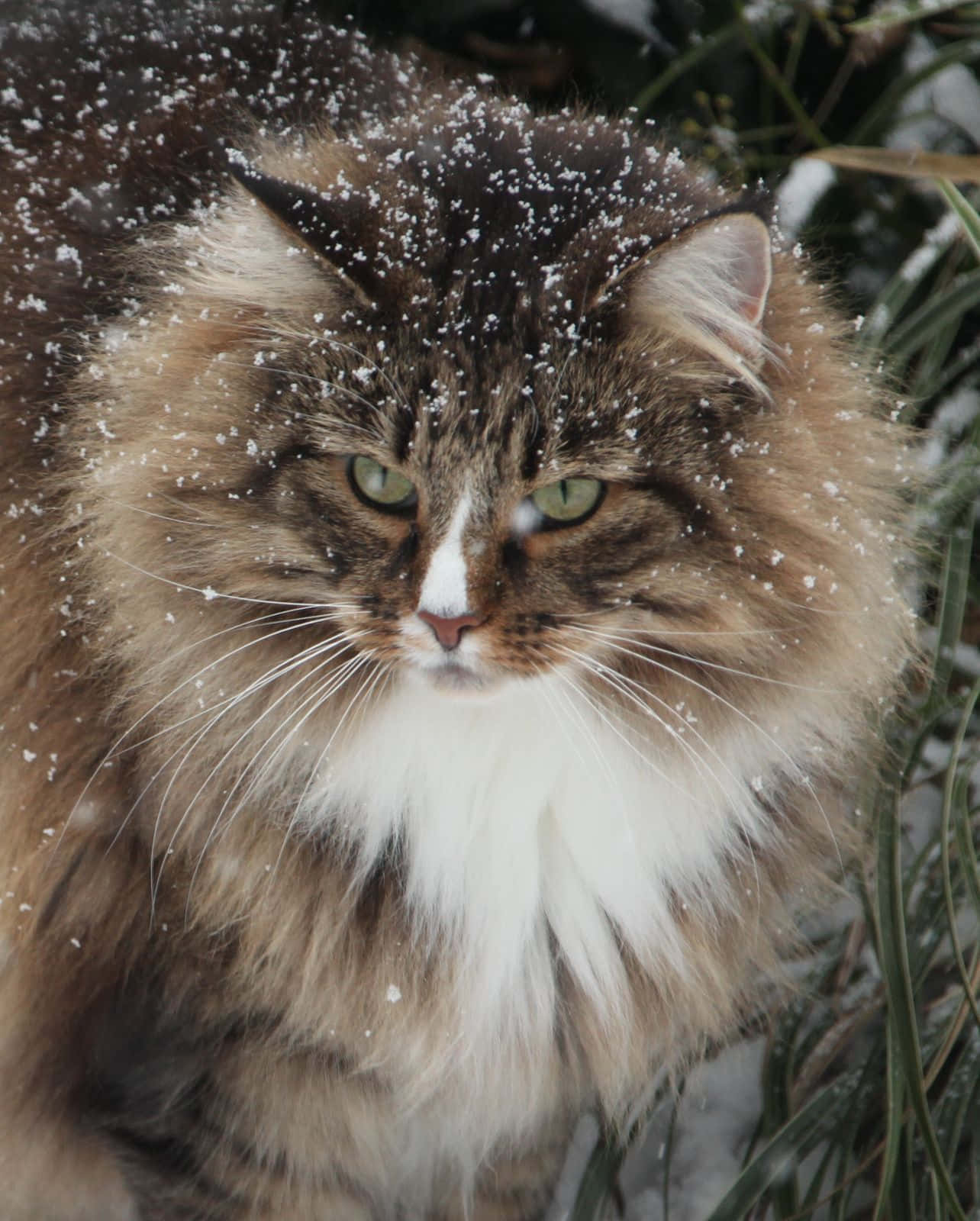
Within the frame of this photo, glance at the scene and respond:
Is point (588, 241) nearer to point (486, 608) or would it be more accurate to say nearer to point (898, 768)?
point (486, 608)

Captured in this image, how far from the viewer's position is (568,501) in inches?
46.6

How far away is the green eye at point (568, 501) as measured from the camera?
1.18 m

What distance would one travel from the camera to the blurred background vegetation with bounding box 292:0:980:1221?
62.6 inches

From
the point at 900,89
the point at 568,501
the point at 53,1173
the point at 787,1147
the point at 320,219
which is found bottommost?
the point at 53,1173

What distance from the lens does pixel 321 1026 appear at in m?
1.40

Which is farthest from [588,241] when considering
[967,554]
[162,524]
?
[967,554]

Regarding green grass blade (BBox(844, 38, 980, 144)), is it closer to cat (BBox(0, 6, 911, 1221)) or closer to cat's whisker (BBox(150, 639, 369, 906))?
cat (BBox(0, 6, 911, 1221))

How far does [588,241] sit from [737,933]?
32.6 inches

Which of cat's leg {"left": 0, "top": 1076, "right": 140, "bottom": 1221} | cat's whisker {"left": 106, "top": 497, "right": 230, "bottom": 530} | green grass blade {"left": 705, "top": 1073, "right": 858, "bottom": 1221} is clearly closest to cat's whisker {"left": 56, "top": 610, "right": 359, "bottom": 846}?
cat's whisker {"left": 106, "top": 497, "right": 230, "bottom": 530}

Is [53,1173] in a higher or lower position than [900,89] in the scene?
lower

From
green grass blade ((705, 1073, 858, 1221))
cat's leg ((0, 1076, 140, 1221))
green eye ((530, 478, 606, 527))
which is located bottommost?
cat's leg ((0, 1076, 140, 1221))

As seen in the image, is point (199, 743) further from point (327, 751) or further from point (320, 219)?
point (320, 219)

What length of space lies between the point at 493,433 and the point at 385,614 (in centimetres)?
20

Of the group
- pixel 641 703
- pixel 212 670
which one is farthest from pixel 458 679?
pixel 212 670
